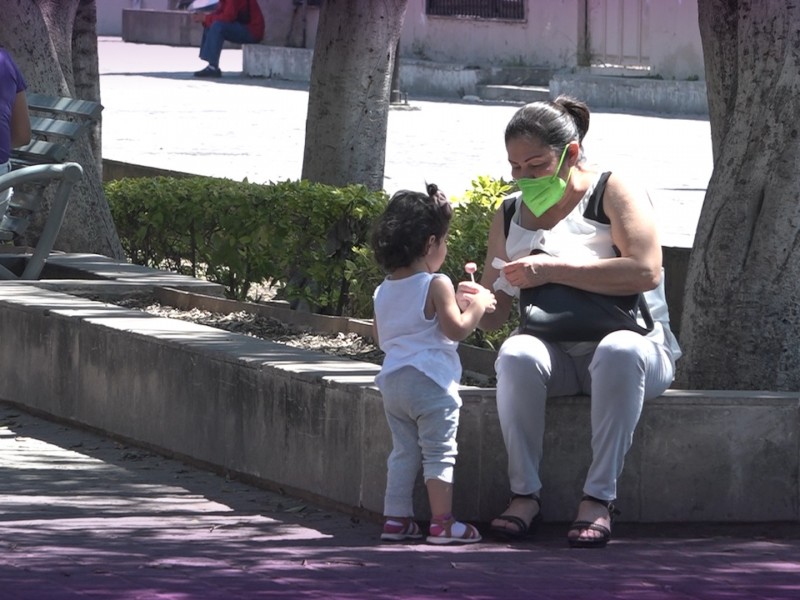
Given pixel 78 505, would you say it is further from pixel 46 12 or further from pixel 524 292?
pixel 46 12

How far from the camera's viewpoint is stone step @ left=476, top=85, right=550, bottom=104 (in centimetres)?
2981

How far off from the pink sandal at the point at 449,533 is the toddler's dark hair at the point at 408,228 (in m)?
0.82

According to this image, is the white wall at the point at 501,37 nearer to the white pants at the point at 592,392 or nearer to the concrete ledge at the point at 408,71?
the concrete ledge at the point at 408,71

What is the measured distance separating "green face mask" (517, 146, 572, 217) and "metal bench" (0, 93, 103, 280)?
352 centimetres

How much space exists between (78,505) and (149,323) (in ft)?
4.30

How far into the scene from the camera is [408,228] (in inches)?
225

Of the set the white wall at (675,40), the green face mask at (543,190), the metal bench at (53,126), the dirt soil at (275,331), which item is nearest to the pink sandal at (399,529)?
the green face mask at (543,190)

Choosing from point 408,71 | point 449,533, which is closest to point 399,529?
point 449,533

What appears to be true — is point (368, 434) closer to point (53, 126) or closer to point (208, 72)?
point (53, 126)

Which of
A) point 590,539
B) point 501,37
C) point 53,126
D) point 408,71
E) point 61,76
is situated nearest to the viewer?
point 590,539

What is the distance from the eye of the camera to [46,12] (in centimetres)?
1003

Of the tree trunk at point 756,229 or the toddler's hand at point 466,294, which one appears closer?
the toddler's hand at point 466,294

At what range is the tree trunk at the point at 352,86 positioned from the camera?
377 inches

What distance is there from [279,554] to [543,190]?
1467 millimetres
